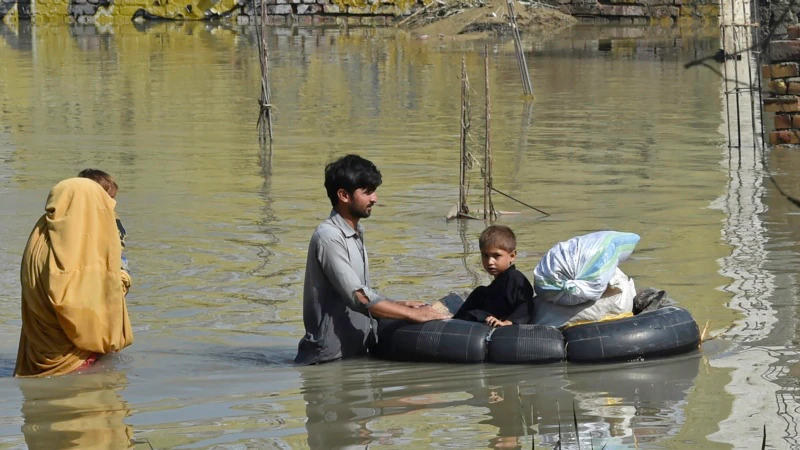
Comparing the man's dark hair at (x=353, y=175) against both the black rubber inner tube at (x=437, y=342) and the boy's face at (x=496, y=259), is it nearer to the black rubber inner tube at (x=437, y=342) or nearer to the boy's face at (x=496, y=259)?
the boy's face at (x=496, y=259)

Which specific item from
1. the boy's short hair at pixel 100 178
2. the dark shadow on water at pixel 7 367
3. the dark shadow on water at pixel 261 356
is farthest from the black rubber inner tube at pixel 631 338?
the dark shadow on water at pixel 7 367

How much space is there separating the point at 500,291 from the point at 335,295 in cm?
81

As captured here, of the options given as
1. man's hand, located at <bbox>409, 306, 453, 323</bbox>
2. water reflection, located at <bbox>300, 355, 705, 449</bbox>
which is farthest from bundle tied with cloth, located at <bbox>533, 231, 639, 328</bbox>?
man's hand, located at <bbox>409, 306, 453, 323</bbox>

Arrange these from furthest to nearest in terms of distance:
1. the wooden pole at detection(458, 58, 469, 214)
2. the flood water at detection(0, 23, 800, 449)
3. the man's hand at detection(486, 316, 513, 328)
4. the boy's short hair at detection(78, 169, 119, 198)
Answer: the wooden pole at detection(458, 58, 469, 214)
the boy's short hair at detection(78, 169, 119, 198)
the man's hand at detection(486, 316, 513, 328)
the flood water at detection(0, 23, 800, 449)

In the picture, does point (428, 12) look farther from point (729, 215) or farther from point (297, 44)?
point (729, 215)

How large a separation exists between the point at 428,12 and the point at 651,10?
5.53 meters

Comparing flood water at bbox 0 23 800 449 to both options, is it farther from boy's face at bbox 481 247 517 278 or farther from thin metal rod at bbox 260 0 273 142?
boy's face at bbox 481 247 517 278

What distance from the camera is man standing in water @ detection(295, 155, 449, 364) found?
252 inches

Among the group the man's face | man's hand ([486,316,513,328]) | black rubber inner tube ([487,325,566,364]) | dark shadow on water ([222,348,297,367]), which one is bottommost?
dark shadow on water ([222,348,297,367])

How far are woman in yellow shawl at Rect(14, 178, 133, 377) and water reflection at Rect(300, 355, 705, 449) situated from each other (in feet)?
3.31

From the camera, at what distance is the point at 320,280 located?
654 cm

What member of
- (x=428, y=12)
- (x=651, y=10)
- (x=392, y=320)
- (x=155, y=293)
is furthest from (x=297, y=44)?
(x=392, y=320)

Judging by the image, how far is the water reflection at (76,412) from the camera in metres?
5.44

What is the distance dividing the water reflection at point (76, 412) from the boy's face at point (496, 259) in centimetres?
179
